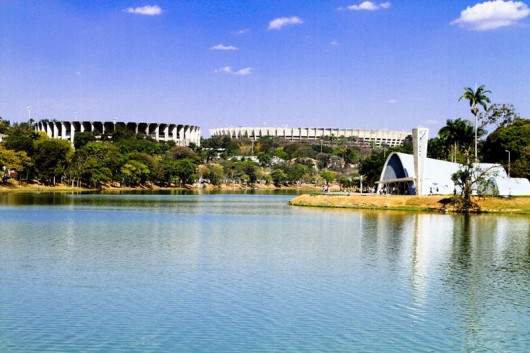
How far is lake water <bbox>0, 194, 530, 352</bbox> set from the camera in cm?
2023

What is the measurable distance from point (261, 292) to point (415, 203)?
6194 centimetres

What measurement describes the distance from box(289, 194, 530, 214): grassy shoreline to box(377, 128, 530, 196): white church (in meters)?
8.93

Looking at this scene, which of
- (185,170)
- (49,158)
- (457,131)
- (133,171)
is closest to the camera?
(457,131)

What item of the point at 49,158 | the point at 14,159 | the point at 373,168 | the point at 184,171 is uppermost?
the point at 49,158

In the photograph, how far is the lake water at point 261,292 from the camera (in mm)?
20234

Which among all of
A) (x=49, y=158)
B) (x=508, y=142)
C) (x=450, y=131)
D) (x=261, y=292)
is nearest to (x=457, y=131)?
(x=450, y=131)

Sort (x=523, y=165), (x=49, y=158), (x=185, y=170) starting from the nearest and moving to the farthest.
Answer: (x=523, y=165), (x=49, y=158), (x=185, y=170)

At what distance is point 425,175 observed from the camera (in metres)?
98.9

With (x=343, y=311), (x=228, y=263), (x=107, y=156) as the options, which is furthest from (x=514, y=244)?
(x=107, y=156)

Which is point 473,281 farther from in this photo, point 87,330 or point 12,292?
point 12,292

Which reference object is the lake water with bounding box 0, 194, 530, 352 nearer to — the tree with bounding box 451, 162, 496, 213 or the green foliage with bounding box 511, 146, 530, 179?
the tree with bounding box 451, 162, 496, 213

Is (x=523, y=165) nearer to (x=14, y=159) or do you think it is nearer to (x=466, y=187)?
(x=466, y=187)

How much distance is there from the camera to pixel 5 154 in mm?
132375

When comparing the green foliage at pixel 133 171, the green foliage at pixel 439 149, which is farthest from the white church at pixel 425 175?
the green foliage at pixel 133 171
